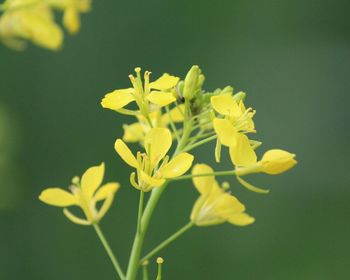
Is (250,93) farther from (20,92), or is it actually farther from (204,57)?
(20,92)

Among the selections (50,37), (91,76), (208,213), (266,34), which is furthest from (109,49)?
(208,213)

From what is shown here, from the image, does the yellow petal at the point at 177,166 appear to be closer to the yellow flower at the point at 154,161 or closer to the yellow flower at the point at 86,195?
the yellow flower at the point at 154,161

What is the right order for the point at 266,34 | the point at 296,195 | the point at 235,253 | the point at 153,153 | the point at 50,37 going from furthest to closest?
1. the point at 266,34
2. the point at 296,195
3. the point at 235,253
4. the point at 50,37
5. the point at 153,153

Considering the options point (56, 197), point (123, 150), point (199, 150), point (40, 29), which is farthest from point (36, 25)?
point (199, 150)

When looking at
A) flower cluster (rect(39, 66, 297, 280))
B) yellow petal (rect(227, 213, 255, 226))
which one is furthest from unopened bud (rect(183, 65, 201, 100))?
yellow petal (rect(227, 213, 255, 226))

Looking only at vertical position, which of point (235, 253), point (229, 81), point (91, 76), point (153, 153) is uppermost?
point (91, 76)

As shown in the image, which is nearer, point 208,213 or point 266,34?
point 208,213

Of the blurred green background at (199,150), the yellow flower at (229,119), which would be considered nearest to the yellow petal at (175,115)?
the yellow flower at (229,119)
